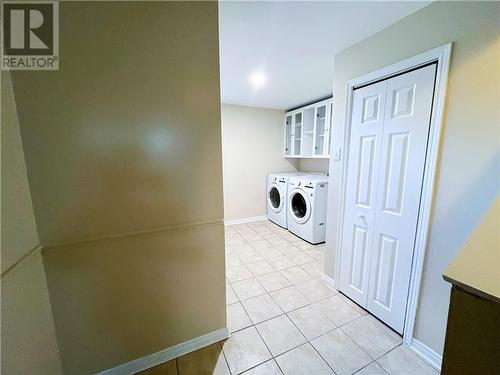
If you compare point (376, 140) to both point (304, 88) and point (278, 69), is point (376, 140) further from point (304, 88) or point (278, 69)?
point (304, 88)

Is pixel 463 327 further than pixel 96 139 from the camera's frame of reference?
No

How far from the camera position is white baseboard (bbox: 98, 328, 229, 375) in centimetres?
121

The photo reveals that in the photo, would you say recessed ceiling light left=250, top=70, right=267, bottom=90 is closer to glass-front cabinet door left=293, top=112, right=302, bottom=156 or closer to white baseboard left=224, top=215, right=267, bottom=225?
glass-front cabinet door left=293, top=112, right=302, bottom=156

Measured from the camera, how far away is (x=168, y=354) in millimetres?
1303

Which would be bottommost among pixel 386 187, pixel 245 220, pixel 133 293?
pixel 245 220

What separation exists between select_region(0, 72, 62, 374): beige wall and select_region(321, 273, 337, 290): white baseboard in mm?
2101

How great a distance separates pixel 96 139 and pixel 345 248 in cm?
203

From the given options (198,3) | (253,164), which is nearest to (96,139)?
(198,3)

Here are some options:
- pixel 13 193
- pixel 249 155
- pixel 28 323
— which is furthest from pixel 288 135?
pixel 28 323

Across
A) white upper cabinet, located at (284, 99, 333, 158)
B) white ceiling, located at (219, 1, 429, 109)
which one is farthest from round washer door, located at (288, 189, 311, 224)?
white ceiling, located at (219, 1, 429, 109)

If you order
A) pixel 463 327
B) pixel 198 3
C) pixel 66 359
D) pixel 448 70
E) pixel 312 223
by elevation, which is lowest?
pixel 66 359

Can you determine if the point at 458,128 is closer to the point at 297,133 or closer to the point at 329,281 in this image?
the point at 329,281

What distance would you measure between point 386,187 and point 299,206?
73.2 inches

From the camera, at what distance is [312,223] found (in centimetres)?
289
